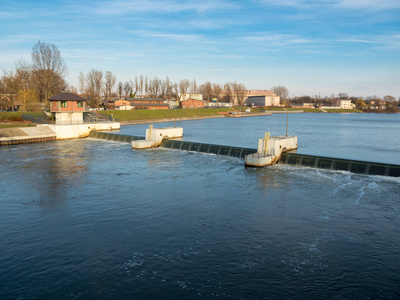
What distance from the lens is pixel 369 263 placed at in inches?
541

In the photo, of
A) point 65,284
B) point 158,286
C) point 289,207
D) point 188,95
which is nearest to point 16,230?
point 65,284

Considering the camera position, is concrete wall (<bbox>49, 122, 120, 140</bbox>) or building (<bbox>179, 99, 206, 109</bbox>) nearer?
concrete wall (<bbox>49, 122, 120, 140</bbox>)

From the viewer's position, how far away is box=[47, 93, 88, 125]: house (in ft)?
179

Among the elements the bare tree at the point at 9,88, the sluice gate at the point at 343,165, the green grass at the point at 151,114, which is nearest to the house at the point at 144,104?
the green grass at the point at 151,114

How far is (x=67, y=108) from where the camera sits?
55.1 meters

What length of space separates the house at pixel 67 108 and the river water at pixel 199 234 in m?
27.2

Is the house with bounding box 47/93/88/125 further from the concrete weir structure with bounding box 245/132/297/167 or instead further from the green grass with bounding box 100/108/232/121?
the concrete weir structure with bounding box 245/132/297/167

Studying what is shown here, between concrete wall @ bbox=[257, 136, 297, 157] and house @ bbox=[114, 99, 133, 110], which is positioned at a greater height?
house @ bbox=[114, 99, 133, 110]

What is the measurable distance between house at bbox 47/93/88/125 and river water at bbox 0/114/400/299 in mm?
27156

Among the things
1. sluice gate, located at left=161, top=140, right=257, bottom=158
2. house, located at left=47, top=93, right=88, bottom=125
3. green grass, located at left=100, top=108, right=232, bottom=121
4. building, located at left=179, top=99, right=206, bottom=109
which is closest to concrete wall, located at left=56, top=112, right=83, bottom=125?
house, located at left=47, top=93, right=88, bottom=125

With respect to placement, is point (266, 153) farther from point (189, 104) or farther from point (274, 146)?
point (189, 104)

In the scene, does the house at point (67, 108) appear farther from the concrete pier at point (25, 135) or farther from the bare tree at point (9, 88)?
the bare tree at point (9, 88)

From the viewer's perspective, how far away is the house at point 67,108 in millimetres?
54469

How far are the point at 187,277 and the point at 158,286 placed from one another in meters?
1.20
